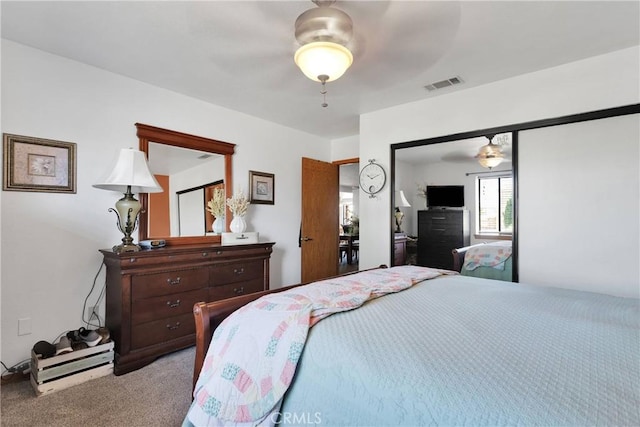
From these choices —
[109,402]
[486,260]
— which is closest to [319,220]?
[486,260]

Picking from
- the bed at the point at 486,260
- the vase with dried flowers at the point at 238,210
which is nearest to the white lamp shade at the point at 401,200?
the bed at the point at 486,260

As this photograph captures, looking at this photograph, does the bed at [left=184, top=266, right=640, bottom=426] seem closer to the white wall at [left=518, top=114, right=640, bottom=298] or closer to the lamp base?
the white wall at [left=518, top=114, right=640, bottom=298]

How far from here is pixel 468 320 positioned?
126 cm

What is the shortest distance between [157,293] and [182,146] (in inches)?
59.8

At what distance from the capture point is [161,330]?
253 cm

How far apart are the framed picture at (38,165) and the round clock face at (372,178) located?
2.87 metres

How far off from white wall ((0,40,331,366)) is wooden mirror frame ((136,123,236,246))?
83 millimetres

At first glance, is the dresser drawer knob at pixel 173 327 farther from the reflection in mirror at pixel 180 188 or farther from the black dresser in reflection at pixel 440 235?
the black dresser in reflection at pixel 440 235

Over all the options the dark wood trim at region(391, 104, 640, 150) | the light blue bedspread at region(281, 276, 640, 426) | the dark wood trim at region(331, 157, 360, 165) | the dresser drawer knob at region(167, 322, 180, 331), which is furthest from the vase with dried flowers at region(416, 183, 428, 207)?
the dresser drawer knob at region(167, 322, 180, 331)

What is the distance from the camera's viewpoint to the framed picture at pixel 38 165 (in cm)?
221

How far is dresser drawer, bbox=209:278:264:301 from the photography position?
2865 mm

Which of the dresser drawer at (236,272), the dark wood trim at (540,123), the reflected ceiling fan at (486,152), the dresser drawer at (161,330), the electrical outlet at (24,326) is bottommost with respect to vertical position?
the dresser drawer at (161,330)

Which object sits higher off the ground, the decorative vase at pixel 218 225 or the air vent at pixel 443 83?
the air vent at pixel 443 83

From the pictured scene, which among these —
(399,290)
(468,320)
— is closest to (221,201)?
(399,290)
